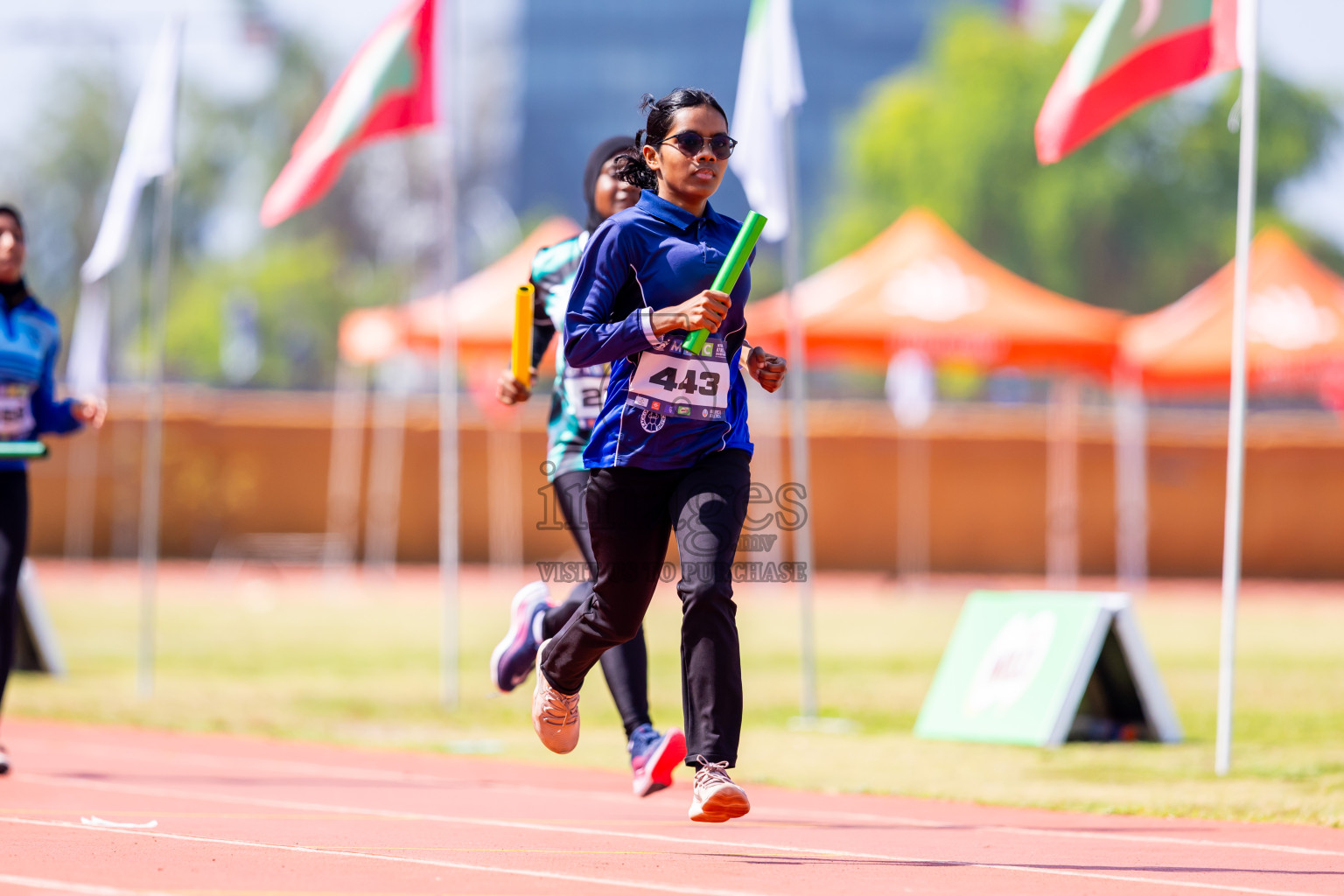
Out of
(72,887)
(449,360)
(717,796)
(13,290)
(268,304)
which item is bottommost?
(72,887)

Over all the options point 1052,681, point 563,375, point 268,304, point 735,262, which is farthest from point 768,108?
point 268,304

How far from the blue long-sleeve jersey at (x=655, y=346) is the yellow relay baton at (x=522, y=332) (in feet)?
2.12

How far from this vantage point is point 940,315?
58.2ft

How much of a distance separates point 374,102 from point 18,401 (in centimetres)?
360

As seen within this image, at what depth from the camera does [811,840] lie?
225 inches

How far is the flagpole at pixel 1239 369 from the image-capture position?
780cm

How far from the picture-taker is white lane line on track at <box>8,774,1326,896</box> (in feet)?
16.3

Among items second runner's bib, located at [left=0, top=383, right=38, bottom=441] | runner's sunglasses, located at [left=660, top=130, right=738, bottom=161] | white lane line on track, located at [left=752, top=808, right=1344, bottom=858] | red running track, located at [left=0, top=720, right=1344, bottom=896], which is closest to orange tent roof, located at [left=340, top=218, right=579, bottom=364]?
second runner's bib, located at [left=0, top=383, right=38, bottom=441]

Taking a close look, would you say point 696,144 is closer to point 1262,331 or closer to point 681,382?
point 681,382

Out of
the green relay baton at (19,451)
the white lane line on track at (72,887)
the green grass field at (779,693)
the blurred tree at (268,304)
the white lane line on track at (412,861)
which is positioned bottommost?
A: the green grass field at (779,693)

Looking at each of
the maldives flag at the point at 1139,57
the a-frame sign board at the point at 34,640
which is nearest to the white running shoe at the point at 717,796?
the maldives flag at the point at 1139,57

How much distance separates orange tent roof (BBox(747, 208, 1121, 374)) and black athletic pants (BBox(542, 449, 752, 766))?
39.2 feet

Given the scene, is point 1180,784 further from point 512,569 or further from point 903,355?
point 512,569

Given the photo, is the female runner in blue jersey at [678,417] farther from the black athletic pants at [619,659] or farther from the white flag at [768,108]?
the white flag at [768,108]
